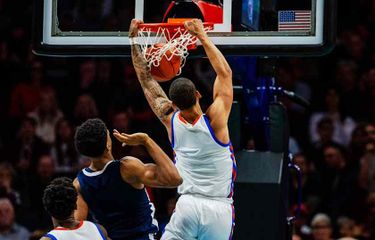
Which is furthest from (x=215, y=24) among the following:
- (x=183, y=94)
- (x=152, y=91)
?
(x=183, y=94)

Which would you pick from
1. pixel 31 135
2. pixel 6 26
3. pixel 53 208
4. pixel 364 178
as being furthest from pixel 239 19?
pixel 6 26

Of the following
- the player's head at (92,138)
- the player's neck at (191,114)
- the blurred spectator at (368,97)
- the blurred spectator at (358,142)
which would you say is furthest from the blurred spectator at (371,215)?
the player's head at (92,138)

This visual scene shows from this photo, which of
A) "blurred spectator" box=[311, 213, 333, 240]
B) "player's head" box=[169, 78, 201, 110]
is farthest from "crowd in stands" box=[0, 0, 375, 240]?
"player's head" box=[169, 78, 201, 110]

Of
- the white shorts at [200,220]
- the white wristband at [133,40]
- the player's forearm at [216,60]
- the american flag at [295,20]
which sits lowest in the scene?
the white shorts at [200,220]

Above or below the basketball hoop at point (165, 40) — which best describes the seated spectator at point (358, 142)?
below

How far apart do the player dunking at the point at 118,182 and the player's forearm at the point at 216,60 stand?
2.78 ft

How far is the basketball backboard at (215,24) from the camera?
8000 millimetres

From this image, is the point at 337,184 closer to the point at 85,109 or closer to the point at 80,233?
the point at 85,109

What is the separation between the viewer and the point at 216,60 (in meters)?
7.56

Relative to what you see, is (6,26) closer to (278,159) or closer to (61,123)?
(61,123)

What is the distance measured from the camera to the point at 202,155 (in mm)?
7590

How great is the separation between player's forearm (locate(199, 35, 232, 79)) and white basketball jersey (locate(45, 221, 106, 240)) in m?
1.58

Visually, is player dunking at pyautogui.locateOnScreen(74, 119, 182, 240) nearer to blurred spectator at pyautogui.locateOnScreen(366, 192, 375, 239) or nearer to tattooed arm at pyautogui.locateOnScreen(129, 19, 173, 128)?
tattooed arm at pyautogui.locateOnScreen(129, 19, 173, 128)

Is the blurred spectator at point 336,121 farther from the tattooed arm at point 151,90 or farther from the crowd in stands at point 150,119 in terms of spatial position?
the tattooed arm at point 151,90
